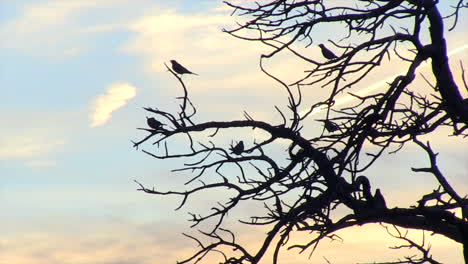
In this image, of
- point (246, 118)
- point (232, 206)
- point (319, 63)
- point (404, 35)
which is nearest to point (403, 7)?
point (404, 35)

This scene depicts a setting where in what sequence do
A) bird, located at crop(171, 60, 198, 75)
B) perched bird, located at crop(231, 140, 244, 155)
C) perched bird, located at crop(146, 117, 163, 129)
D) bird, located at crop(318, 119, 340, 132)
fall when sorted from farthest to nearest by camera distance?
bird, located at crop(171, 60, 198, 75) → perched bird, located at crop(231, 140, 244, 155) → perched bird, located at crop(146, 117, 163, 129) → bird, located at crop(318, 119, 340, 132)

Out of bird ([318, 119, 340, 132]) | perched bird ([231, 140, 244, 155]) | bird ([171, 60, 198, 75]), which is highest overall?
bird ([171, 60, 198, 75])

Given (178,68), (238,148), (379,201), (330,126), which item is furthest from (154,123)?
(379,201)

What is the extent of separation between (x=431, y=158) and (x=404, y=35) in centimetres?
252

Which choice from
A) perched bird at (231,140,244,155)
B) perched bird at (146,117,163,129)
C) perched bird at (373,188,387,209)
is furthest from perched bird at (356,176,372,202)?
perched bird at (146,117,163,129)

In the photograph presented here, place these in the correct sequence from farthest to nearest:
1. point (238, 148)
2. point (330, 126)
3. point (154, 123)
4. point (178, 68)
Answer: point (178, 68) → point (238, 148) → point (154, 123) → point (330, 126)

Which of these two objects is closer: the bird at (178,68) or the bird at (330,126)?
the bird at (330,126)

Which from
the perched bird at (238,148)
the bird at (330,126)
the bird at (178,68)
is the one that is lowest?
the bird at (330,126)

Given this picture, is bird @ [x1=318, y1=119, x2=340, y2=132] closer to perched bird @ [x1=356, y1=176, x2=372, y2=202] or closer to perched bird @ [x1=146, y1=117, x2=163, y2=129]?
perched bird @ [x1=356, y1=176, x2=372, y2=202]

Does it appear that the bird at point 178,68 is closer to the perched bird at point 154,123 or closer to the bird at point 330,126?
the perched bird at point 154,123

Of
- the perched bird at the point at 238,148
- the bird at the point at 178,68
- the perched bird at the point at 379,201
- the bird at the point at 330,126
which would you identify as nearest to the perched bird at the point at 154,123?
the perched bird at the point at 238,148

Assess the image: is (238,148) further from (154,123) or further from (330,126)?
(330,126)

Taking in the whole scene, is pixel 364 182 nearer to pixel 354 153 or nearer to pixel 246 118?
pixel 246 118

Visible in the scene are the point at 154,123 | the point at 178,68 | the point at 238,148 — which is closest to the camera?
the point at 154,123
